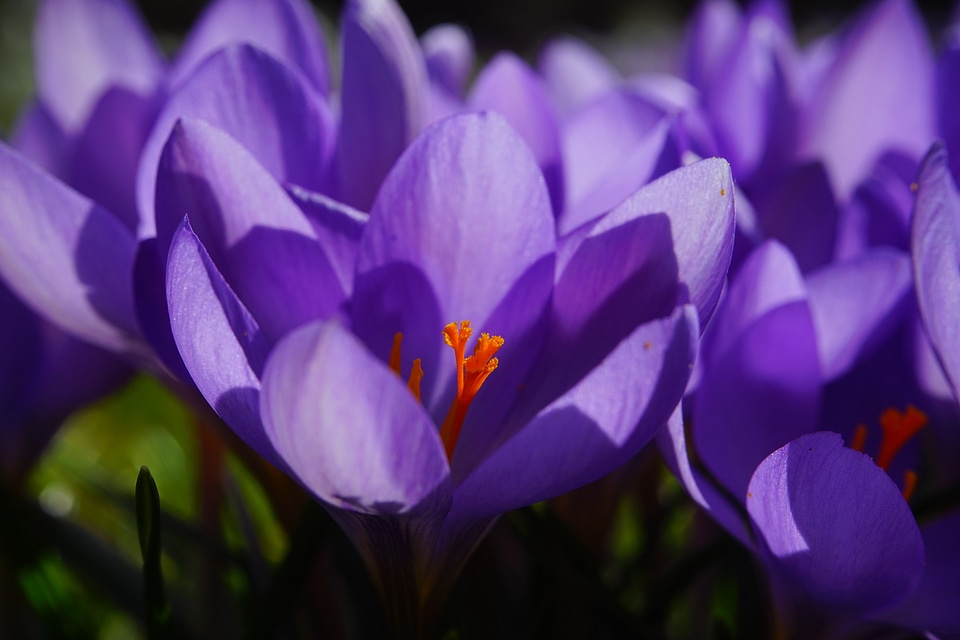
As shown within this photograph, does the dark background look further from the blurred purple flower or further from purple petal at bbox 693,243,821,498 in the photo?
purple petal at bbox 693,243,821,498

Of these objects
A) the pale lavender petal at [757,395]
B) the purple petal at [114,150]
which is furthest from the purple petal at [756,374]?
the purple petal at [114,150]

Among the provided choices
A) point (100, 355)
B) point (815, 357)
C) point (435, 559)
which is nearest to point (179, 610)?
point (100, 355)

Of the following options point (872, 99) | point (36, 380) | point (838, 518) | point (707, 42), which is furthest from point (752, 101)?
point (36, 380)

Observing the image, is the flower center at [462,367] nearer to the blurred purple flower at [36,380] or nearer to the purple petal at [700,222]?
the purple petal at [700,222]

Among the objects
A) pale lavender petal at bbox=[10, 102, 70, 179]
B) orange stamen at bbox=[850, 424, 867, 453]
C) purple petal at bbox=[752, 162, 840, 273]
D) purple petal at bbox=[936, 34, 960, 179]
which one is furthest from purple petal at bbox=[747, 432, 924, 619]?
pale lavender petal at bbox=[10, 102, 70, 179]

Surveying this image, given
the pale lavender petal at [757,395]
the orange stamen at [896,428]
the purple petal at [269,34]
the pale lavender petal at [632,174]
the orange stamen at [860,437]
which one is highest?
the purple petal at [269,34]

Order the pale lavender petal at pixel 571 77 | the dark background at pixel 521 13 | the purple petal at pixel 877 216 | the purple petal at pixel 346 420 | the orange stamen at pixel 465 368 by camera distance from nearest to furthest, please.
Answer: the purple petal at pixel 346 420 < the orange stamen at pixel 465 368 < the purple petal at pixel 877 216 < the pale lavender petal at pixel 571 77 < the dark background at pixel 521 13

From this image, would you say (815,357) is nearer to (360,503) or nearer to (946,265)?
(946,265)
